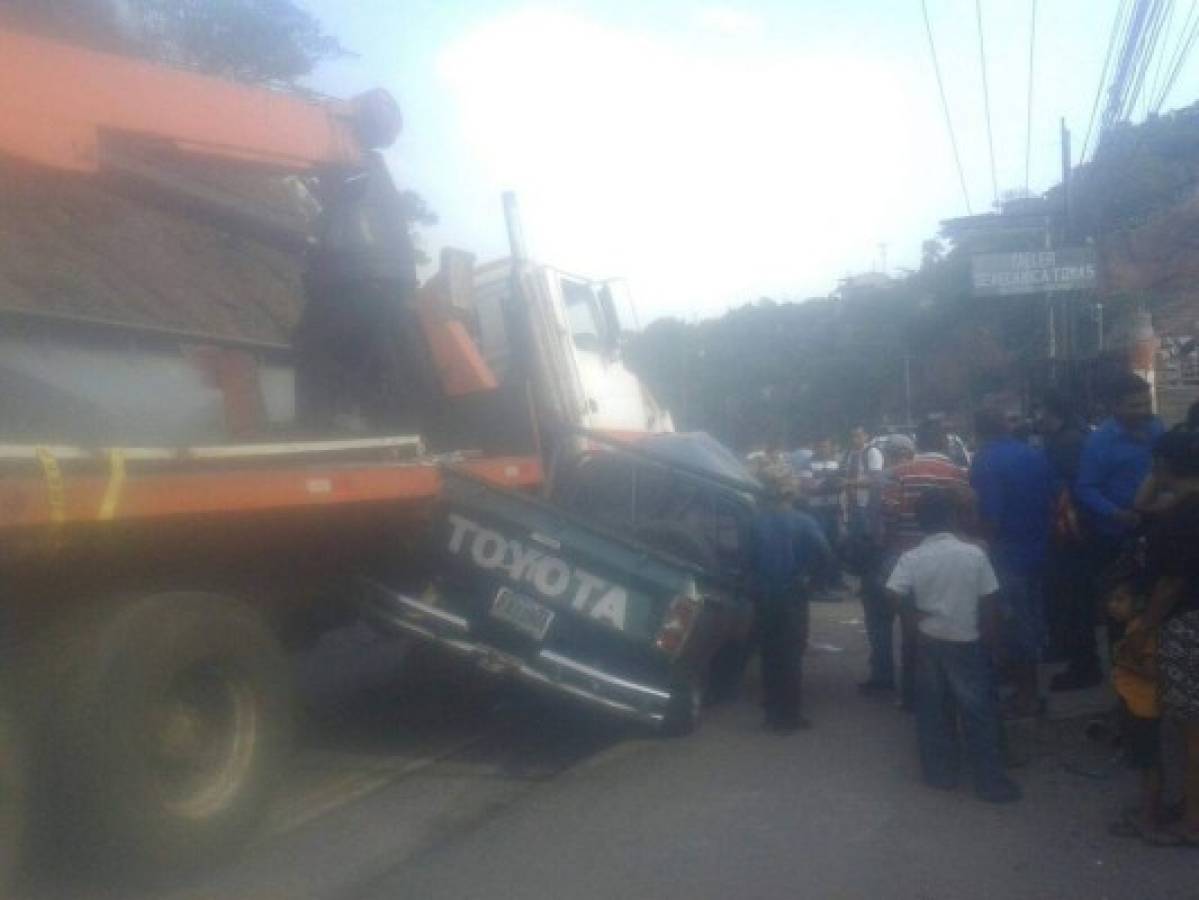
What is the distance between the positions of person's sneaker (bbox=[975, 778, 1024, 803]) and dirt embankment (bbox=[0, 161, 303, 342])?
7711 mm

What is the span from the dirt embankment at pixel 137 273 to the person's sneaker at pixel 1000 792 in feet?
25.3

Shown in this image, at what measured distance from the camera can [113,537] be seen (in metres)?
5.17

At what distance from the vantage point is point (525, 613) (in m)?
7.08

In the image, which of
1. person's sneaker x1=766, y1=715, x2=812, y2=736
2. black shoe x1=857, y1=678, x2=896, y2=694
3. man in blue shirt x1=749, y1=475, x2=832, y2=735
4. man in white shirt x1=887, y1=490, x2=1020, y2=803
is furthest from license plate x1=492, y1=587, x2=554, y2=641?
black shoe x1=857, y1=678, x2=896, y2=694

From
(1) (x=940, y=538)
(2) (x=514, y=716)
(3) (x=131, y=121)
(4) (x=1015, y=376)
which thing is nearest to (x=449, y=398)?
(2) (x=514, y=716)

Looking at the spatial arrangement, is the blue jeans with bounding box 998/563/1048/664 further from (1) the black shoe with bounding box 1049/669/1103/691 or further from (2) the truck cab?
(2) the truck cab

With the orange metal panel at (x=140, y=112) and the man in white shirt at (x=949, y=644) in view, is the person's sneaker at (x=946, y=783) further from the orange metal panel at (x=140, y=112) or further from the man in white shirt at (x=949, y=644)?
the orange metal panel at (x=140, y=112)

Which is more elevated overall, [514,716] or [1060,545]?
[1060,545]

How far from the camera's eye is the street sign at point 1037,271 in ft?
61.4

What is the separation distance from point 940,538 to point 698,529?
7.61ft

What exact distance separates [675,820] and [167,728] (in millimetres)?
2183

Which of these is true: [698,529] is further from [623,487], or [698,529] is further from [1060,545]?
[1060,545]

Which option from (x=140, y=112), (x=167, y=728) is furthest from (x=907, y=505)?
(x=140, y=112)

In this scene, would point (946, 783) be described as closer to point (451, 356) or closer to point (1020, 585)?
point (1020, 585)
